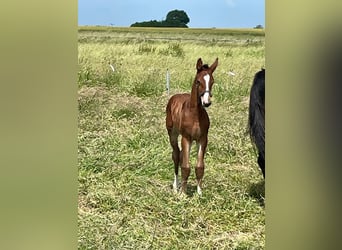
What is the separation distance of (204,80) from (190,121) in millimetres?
95

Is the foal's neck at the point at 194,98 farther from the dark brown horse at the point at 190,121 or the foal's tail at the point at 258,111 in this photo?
the foal's tail at the point at 258,111

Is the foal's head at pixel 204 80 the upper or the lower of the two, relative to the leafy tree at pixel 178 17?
lower

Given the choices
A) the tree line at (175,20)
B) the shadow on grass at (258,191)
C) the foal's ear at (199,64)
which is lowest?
the shadow on grass at (258,191)

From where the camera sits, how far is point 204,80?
1.17m

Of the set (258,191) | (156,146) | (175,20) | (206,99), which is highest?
(175,20)

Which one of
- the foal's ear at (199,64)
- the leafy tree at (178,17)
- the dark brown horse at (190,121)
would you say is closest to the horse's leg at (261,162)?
the dark brown horse at (190,121)

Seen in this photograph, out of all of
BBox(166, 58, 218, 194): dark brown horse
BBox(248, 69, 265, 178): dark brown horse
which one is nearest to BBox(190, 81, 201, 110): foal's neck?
BBox(166, 58, 218, 194): dark brown horse

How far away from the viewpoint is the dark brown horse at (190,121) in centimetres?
117

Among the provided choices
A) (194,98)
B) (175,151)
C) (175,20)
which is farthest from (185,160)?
(175,20)

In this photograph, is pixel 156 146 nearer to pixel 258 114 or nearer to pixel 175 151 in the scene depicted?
pixel 175 151
